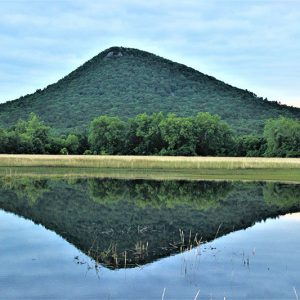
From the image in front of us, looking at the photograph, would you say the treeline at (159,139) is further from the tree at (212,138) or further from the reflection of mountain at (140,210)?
the reflection of mountain at (140,210)

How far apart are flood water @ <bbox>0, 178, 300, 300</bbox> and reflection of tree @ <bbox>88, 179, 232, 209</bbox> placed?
0.38 feet

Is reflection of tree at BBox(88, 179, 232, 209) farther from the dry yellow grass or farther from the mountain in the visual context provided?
the mountain

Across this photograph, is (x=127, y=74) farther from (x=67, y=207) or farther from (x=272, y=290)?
(x=272, y=290)

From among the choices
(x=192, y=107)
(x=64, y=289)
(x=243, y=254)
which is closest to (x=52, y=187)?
(x=243, y=254)

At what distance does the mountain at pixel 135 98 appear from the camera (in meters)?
141

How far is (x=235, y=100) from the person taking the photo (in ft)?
488

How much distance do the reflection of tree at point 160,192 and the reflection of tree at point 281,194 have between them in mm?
2835

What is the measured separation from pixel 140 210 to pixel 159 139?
77394 millimetres

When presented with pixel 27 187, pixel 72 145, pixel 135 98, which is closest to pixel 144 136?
pixel 72 145

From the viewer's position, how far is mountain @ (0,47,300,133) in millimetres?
140625

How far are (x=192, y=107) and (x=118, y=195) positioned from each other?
111977mm

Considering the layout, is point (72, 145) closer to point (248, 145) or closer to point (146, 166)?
point (248, 145)

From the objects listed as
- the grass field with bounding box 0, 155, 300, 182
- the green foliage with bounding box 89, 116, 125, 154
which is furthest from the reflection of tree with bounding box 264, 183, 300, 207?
the green foliage with bounding box 89, 116, 125, 154

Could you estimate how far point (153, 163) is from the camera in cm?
6881
